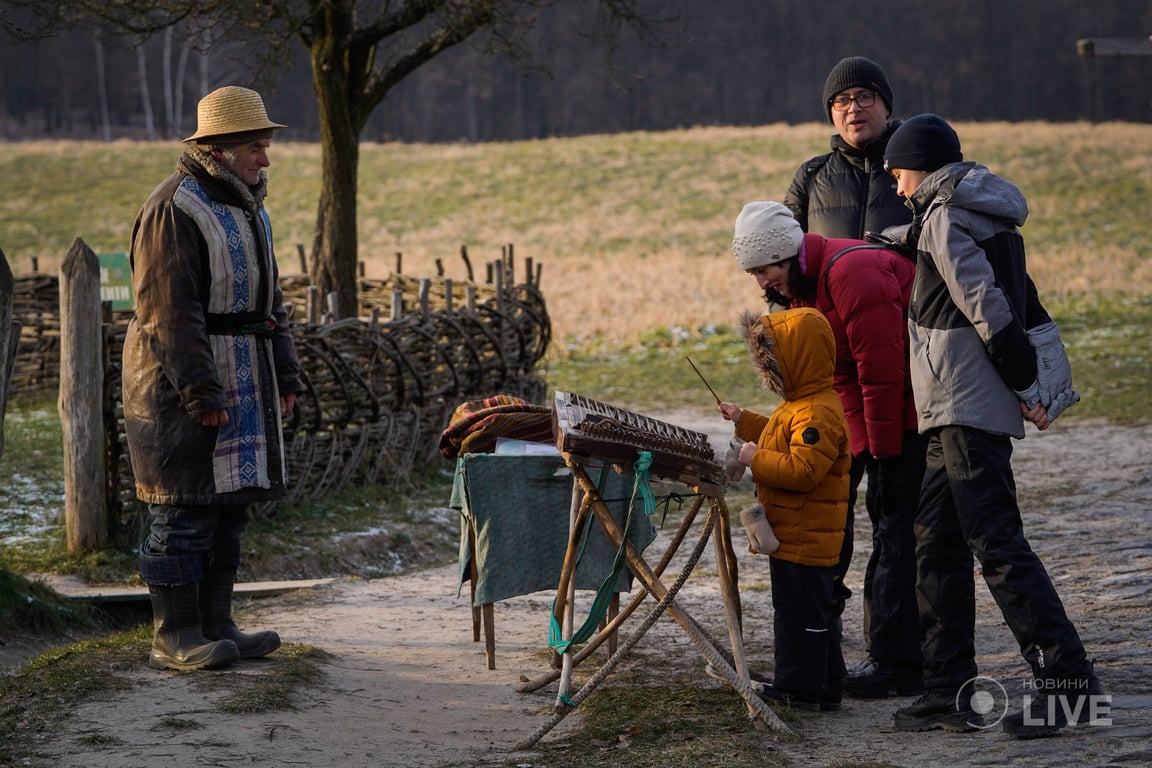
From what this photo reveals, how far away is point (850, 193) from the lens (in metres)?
5.48

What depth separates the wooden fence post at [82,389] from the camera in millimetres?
7000

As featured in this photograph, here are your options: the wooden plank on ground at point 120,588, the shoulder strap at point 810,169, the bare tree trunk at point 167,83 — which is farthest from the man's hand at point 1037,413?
the bare tree trunk at point 167,83

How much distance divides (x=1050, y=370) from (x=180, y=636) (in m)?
3.20

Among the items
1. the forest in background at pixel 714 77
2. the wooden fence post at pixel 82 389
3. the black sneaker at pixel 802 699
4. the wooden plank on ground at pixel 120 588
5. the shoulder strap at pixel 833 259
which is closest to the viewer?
the black sneaker at pixel 802 699

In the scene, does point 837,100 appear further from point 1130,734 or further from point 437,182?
point 437,182

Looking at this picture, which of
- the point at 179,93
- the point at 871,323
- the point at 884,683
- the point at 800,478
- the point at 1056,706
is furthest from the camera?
the point at 179,93

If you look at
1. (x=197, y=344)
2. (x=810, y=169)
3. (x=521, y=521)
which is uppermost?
(x=810, y=169)

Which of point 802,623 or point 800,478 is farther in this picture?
point 802,623

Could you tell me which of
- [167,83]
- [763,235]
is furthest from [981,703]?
[167,83]

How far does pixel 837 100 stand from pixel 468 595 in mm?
2881

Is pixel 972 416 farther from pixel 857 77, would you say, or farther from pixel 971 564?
pixel 857 77

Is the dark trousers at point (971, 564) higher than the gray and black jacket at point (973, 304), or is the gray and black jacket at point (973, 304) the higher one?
the gray and black jacket at point (973, 304)

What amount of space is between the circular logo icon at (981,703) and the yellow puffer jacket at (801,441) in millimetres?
580

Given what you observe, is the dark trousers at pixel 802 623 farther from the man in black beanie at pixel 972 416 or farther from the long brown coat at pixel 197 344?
the long brown coat at pixel 197 344
